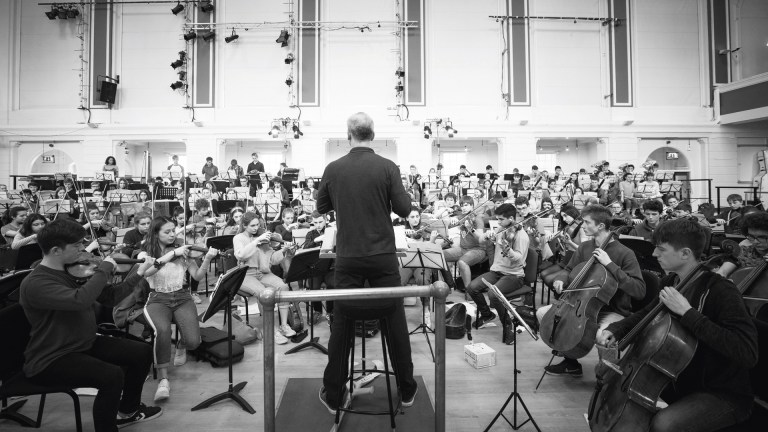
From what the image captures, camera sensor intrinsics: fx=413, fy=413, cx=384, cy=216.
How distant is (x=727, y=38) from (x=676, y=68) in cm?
207

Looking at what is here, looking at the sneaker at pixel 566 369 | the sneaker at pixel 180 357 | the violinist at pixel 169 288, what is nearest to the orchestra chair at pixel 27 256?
the violinist at pixel 169 288

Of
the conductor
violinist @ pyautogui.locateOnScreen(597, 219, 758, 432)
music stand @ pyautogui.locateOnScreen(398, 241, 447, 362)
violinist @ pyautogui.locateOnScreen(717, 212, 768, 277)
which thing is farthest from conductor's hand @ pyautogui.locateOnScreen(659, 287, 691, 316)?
music stand @ pyautogui.locateOnScreen(398, 241, 447, 362)

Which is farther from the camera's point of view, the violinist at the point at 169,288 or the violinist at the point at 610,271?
the violinist at the point at 169,288

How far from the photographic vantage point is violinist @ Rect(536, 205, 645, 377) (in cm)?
293

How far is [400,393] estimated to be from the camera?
2559 mm

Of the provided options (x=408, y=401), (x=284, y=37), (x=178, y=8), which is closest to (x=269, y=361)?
(x=408, y=401)

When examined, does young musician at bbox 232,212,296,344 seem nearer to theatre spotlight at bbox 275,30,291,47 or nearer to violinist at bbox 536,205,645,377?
violinist at bbox 536,205,645,377

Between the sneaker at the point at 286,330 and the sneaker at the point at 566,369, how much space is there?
2511 mm

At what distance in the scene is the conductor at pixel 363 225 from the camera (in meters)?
2.21

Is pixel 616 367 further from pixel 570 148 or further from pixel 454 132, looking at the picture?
pixel 570 148

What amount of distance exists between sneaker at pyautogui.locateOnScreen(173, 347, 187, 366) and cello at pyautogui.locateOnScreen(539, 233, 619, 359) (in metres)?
3.10

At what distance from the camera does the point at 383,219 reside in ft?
7.37

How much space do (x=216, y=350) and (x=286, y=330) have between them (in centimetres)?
82

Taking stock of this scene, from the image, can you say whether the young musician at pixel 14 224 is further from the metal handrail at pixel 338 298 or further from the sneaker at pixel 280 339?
the metal handrail at pixel 338 298
